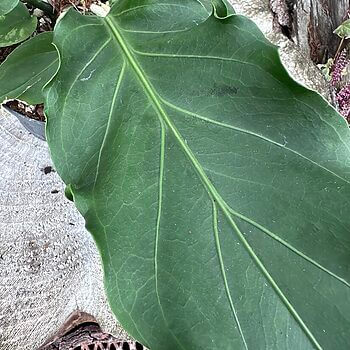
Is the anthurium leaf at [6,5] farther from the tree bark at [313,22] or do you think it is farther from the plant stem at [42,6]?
the tree bark at [313,22]

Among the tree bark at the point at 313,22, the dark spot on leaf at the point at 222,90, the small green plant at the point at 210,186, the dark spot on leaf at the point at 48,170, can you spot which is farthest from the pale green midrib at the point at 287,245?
the tree bark at the point at 313,22

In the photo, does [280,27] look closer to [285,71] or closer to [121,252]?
[285,71]

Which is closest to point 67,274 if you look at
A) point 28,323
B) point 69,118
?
point 28,323

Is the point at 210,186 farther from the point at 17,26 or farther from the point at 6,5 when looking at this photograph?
the point at 17,26

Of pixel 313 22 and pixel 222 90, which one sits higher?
pixel 222 90

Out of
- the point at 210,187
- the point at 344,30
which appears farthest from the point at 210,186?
the point at 344,30

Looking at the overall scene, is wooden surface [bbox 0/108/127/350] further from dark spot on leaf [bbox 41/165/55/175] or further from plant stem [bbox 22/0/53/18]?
plant stem [bbox 22/0/53/18]
